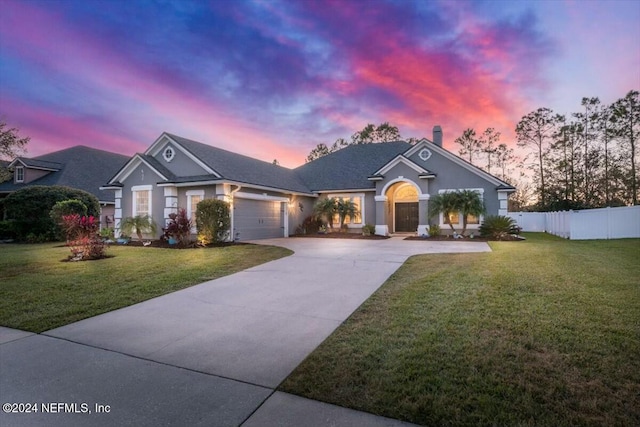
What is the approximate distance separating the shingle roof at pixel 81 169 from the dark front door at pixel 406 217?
71.0 ft

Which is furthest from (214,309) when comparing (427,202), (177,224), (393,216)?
(393,216)

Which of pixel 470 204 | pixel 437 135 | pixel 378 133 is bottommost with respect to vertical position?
pixel 470 204

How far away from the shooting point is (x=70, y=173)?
77.9 feet

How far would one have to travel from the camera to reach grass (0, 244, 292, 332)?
5.00 meters

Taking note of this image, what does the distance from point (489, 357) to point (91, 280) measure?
818 centimetres

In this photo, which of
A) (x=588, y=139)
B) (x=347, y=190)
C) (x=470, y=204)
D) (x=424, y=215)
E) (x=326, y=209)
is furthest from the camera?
(x=588, y=139)

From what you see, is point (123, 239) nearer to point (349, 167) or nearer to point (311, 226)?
point (311, 226)

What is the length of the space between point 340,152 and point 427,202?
392 inches

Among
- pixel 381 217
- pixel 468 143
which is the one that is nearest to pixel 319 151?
pixel 468 143

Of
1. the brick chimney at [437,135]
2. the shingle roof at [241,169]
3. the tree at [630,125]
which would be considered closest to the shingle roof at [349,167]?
the shingle roof at [241,169]

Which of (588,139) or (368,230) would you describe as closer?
(368,230)

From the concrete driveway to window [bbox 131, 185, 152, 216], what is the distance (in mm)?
12767

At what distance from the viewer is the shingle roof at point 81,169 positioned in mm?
22781

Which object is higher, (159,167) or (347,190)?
(159,167)
